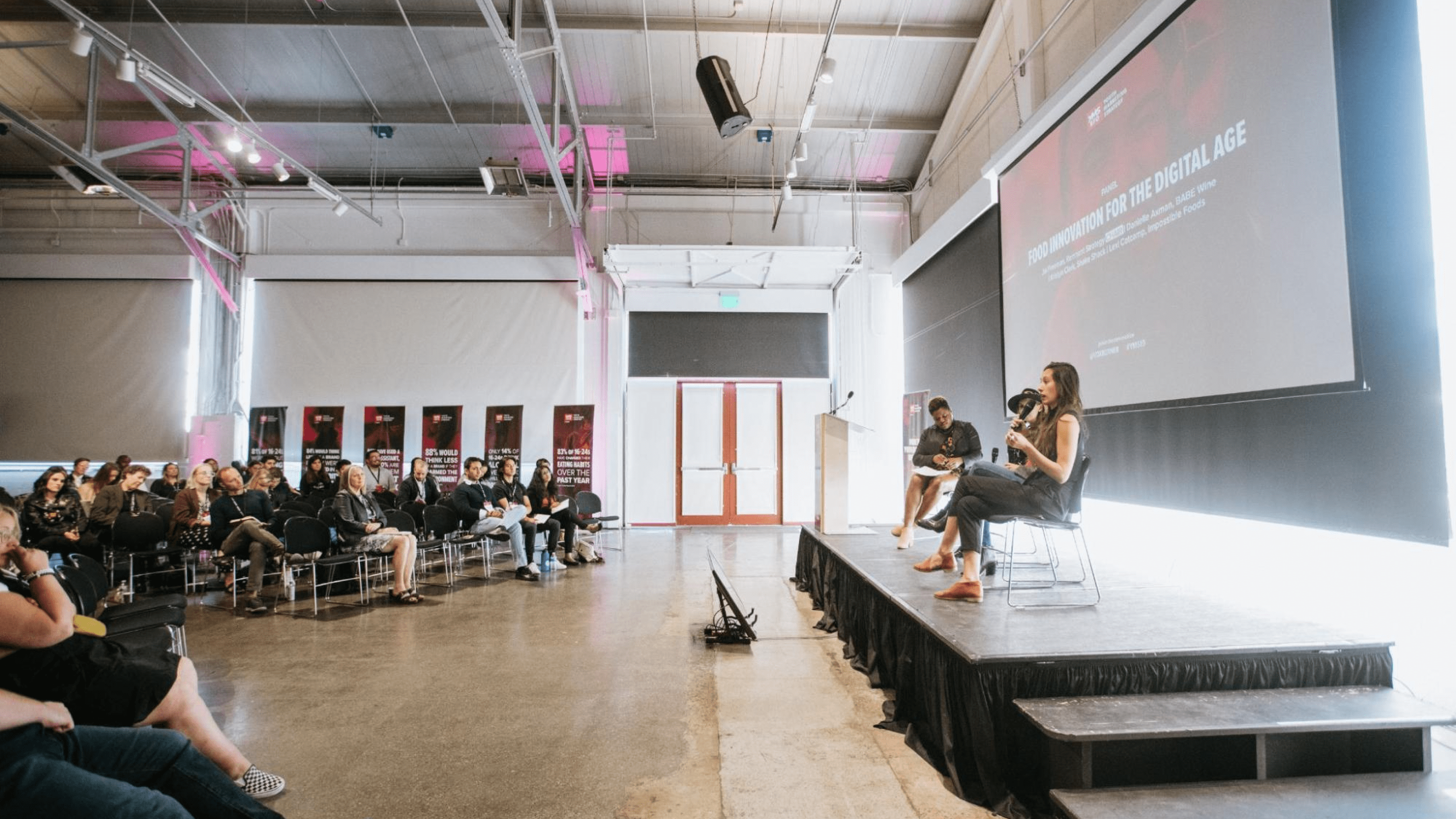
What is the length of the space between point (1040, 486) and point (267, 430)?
10.6m

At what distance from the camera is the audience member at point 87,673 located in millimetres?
1782

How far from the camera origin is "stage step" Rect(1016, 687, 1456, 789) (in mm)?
2000

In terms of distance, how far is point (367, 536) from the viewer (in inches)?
212

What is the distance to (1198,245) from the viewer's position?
12.6 feet

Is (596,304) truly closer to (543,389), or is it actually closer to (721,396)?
(543,389)

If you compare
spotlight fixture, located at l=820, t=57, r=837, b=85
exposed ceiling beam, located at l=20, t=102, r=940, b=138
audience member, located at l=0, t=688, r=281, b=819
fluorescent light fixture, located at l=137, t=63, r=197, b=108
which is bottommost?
audience member, located at l=0, t=688, r=281, b=819

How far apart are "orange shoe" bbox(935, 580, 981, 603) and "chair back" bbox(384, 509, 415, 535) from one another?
4.52 m

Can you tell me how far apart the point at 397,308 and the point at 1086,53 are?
9.51 metres

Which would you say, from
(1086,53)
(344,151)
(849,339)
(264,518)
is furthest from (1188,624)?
(344,151)

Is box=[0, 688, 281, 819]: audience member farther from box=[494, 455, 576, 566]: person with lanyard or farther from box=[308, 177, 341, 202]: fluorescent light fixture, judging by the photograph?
box=[308, 177, 341, 202]: fluorescent light fixture

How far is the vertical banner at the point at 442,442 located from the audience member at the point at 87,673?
7.73 metres

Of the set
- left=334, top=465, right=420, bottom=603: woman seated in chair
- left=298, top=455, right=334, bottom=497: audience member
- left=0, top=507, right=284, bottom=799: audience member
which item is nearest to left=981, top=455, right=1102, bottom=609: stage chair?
left=0, top=507, right=284, bottom=799: audience member

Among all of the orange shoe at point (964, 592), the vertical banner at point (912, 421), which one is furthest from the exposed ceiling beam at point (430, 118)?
the orange shoe at point (964, 592)

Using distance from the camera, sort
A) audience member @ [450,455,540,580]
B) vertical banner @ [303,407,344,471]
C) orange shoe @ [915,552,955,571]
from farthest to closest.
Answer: vertical banner @ [303,407,344,471] → audience member @ [450,455,540,580] → orange shoe @ [915,552,955,571]
